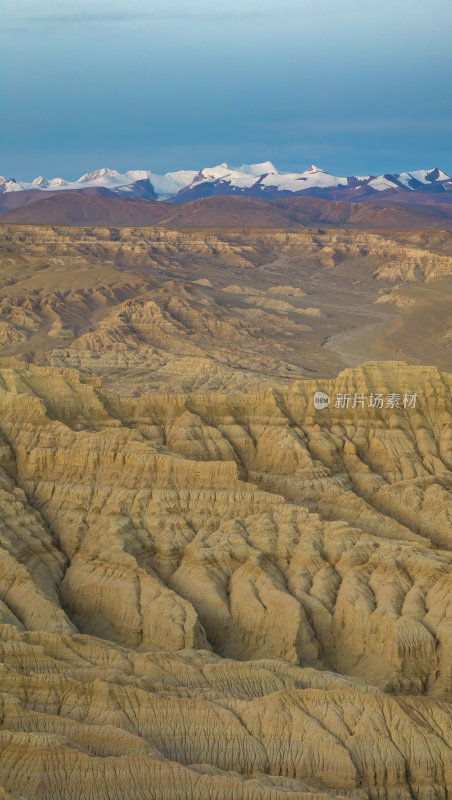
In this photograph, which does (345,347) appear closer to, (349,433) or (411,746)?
(349,433)

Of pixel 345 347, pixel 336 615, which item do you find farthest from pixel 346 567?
pixel 345 347

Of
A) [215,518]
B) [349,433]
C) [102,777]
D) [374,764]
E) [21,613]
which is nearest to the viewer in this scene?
[102,777]

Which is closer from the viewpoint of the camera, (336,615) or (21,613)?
(21,613)

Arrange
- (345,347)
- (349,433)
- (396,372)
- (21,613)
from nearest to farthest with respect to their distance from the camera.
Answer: (21,613) → (349,433) → (396,372) → (345,347)

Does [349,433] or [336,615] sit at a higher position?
[349,433]
